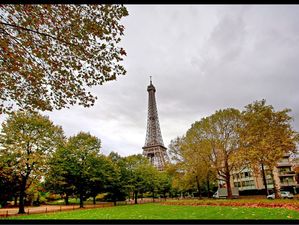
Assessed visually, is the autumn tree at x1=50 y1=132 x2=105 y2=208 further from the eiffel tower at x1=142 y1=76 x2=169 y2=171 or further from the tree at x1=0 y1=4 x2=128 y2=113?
the eiffel tower at x1=142 y1=76 x2=169 y2=171

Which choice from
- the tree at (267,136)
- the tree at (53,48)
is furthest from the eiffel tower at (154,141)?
the tree at (53,48)

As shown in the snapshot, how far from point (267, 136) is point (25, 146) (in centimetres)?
2665

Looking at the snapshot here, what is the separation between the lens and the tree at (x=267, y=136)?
25.3m

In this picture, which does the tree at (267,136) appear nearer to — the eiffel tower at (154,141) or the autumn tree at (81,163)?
the autumn tree at (81,163)

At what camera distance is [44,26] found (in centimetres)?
703

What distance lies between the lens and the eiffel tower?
2918 inches

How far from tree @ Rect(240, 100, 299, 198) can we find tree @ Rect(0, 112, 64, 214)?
2276 cm

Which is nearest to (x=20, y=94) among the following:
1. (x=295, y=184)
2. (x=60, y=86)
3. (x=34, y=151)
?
(x=60, y=86)

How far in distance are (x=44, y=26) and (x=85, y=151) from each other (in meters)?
31.4

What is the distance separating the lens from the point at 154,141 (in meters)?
75.8

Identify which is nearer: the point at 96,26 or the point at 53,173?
the point at 96,26

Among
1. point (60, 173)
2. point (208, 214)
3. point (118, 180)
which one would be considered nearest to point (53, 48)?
point (208, 214)

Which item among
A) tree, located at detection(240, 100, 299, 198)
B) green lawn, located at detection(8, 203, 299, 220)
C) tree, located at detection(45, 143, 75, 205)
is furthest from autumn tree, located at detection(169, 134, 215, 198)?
tree, located at detection(45, 143, 75, 205)

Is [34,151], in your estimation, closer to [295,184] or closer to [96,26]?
[96,26]
